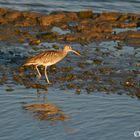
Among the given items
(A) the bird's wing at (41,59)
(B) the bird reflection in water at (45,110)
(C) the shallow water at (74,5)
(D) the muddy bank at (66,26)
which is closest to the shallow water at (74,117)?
(B) the bird reflection in water at (45,110)

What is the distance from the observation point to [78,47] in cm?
2233

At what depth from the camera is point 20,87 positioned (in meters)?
17.9

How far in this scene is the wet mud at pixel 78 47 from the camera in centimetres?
1834

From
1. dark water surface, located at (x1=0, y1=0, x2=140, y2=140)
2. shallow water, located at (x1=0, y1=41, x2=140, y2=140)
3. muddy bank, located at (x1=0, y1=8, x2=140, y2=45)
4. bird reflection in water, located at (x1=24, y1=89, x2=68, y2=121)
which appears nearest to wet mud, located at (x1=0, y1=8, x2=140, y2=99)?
muddy bank, located at (x1=0, y1=8, x2=140, y2=45)

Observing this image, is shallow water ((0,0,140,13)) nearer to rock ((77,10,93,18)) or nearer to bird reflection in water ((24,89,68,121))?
rock ((77,10,93,18))

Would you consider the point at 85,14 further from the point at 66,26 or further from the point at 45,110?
the point at 45,110

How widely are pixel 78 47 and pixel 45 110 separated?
6423mm

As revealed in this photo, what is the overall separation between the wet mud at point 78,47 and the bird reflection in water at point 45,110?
129 cm

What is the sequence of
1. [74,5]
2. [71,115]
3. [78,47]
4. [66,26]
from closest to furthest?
[71,115], [78,47], [66,26], [74,5]

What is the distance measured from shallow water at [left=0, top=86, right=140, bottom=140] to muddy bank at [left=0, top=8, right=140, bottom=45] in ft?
19.2

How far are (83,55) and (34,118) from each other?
5.98m

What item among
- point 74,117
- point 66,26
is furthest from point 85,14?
point 74,117

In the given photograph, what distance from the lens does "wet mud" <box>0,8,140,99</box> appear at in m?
18.3

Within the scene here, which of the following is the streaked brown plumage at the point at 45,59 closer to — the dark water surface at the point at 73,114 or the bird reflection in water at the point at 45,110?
the dark water surface at the point at 73,114
